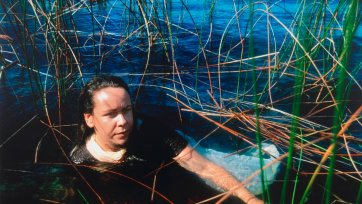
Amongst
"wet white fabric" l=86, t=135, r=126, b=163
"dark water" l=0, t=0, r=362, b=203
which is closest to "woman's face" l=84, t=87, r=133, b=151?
"wet white fabric" l=86, t=135, r=126, b=163

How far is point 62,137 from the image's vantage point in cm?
304

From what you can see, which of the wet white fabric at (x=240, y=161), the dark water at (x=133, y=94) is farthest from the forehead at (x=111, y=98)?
the wet white fabric at (x=240, y=161)

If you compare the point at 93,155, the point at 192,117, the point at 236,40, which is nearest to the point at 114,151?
the point at 93,155

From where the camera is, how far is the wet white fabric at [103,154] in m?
2.66

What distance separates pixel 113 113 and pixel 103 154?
0.50 metres

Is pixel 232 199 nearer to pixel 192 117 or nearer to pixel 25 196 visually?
pixel 192 117

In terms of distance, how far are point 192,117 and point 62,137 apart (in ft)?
3.85

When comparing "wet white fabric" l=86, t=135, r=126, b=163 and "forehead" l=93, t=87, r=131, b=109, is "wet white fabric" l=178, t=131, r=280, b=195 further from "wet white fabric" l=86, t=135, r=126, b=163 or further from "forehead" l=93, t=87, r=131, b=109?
"forehead" l=93, t=87, r=131, b=109

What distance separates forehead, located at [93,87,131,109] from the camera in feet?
7.43

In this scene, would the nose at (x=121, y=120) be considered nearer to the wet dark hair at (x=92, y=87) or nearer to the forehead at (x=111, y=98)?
the forehead at (x=111, y=98)

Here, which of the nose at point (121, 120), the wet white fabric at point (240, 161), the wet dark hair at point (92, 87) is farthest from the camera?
the wet white fabric at point (240, 161)

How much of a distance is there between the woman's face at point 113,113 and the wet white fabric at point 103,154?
25 centimetres

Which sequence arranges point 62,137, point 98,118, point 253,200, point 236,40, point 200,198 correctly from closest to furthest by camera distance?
point 253,200 < point 98,118 < point 200,198 < point 62,137 < point 236,40

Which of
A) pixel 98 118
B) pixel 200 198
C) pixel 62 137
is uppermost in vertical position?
pixel 98 118
